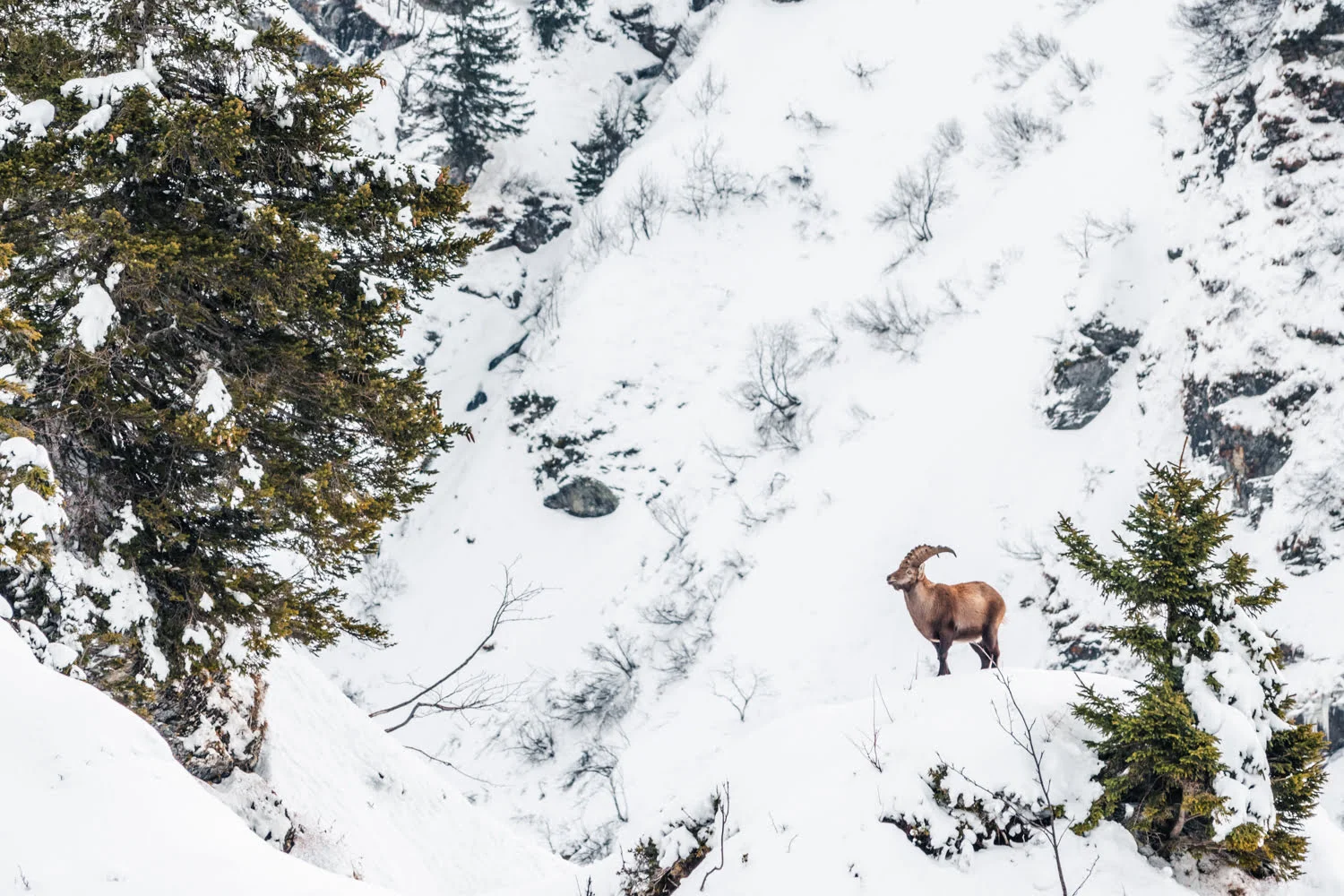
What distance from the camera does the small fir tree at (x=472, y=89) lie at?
40.8 meters

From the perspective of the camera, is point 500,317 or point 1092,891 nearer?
point 1092,891

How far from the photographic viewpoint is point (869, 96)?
128ft

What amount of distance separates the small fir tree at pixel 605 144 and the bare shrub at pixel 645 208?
4.25 meters

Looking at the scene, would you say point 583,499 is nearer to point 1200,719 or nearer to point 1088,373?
point 1088,373

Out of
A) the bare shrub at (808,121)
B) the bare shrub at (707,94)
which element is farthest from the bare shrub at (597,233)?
the bare shrub at (808,121)

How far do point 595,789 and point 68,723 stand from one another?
20236 mm

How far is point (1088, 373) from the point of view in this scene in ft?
77.3

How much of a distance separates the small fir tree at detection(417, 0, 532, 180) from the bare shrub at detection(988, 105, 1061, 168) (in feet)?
68.3

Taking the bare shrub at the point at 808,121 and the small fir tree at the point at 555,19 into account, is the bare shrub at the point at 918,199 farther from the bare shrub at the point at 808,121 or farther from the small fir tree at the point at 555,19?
the small fir tree at the point at 555,19

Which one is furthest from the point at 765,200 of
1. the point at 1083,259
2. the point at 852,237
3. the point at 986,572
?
the point at 986,572

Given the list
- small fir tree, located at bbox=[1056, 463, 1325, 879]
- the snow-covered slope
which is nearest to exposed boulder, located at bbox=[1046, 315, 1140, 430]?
small fir tree, located at bbox=[1056, 463, 1325, 879]

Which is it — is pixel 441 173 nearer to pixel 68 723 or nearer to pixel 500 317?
Answer: pixel 68 723

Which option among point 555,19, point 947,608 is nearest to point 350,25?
point 555,19

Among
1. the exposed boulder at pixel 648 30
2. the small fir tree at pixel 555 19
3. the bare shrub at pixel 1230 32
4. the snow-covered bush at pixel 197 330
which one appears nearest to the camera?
the snow-covered bush at pixel 197 330
